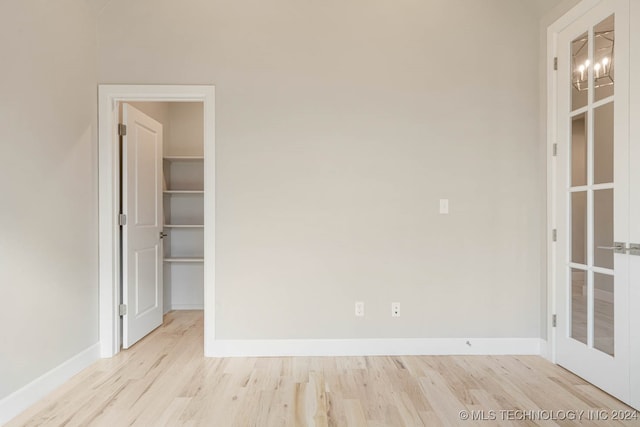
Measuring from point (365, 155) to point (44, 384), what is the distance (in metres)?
2.64

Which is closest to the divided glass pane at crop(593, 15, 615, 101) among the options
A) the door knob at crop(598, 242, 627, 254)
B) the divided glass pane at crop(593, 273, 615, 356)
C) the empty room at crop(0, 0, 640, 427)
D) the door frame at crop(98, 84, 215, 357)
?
the empty room at crop(0, 0, 640, 427)

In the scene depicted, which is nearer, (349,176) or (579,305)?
(579,305)

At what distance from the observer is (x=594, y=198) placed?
245 cm

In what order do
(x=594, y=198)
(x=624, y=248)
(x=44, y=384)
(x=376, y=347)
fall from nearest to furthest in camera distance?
(x=624, y=248), (x=44, y=384), (x=594, y=198), (x=376, y=347)

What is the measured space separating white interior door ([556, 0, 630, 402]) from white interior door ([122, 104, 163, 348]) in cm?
339

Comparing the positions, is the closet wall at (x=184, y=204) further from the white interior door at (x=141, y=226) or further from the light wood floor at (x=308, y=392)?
the light wood floor at (x=308, y=392)

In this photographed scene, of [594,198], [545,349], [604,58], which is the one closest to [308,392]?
[545,349]

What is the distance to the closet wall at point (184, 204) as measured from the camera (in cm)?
442

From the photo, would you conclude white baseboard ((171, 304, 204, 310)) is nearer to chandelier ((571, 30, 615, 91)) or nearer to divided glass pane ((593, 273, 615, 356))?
divided glass pane ((593, 273, 615, 356))

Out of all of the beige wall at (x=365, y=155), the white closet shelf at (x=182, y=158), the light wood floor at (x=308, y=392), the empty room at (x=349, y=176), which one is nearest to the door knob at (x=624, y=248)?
the empty room at (x=349, y=176)

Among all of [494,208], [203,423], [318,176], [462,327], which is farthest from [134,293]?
[494,208]

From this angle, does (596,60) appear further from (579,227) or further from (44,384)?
(44,384)

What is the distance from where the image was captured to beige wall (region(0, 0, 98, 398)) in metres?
2.07

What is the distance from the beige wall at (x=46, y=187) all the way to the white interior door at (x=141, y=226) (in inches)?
9.9
